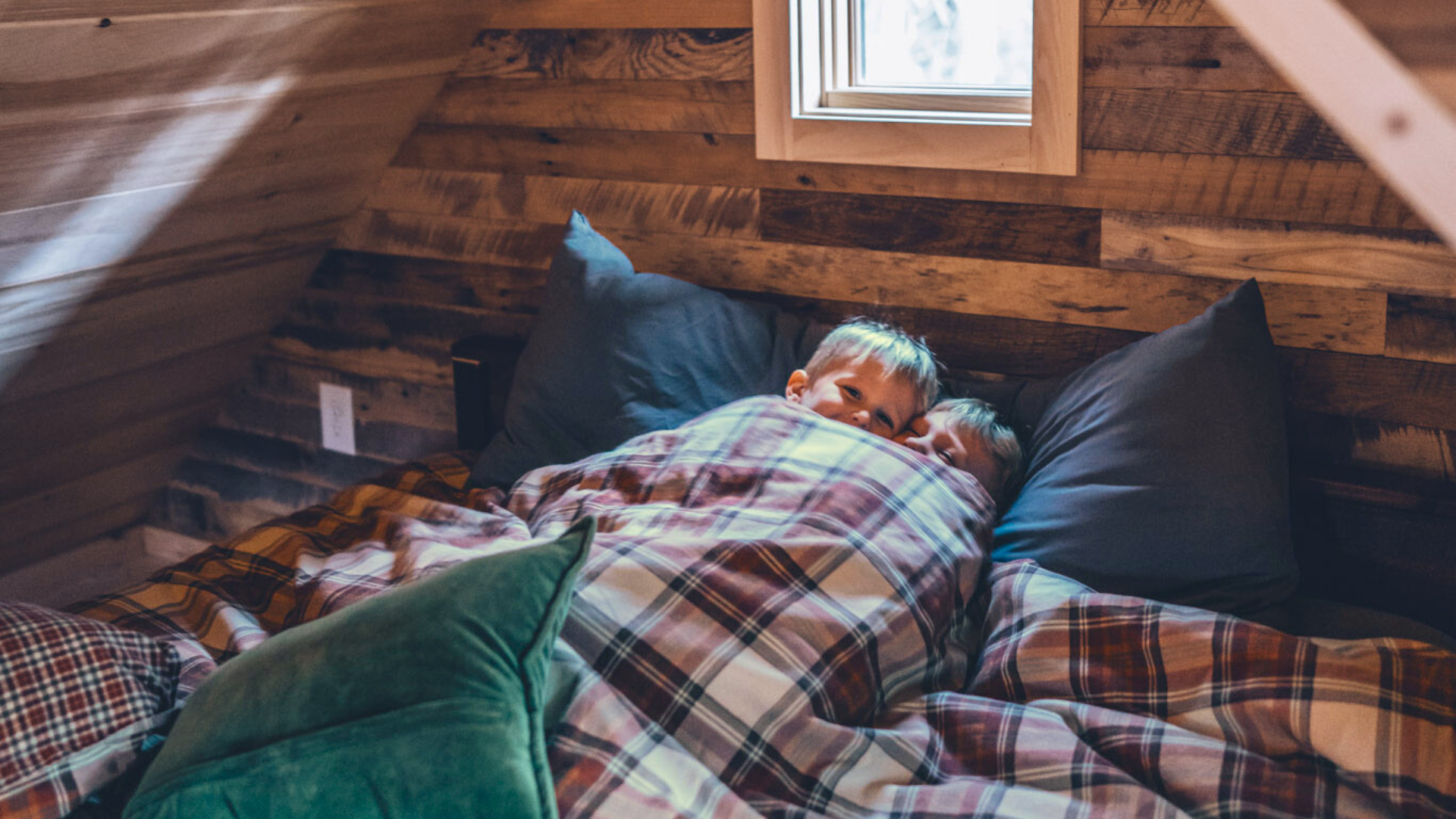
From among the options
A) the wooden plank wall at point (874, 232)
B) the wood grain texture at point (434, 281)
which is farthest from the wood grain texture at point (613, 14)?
the wood grain texture at point (434, 281)

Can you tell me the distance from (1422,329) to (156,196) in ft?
6.61

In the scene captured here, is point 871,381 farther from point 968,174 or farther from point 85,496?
point 85,496

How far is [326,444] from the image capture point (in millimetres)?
2844

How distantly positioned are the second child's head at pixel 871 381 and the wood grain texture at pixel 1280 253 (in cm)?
36

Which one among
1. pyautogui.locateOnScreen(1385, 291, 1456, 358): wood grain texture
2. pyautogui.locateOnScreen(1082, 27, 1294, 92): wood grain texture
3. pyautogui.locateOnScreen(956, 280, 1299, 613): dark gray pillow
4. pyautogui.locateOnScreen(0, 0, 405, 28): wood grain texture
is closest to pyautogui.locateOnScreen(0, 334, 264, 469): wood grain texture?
pyautogui.locateOnScreen(0, 0, 405, 28): wood grain texture

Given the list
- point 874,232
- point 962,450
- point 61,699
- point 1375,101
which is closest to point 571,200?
point 874,232

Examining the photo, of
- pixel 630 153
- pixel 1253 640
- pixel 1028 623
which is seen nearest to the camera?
pixel 1253 640

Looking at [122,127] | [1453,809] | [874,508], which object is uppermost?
[122,127]

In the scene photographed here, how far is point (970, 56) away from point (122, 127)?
4.46 ft

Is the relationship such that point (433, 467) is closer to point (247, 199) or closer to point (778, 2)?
point (247, 199)

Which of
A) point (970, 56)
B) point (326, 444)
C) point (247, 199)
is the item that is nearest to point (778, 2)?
point (970, 56)

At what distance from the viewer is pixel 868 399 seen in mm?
1719

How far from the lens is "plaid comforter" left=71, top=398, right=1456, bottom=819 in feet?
3.75

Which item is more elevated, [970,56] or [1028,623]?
[970,56]
